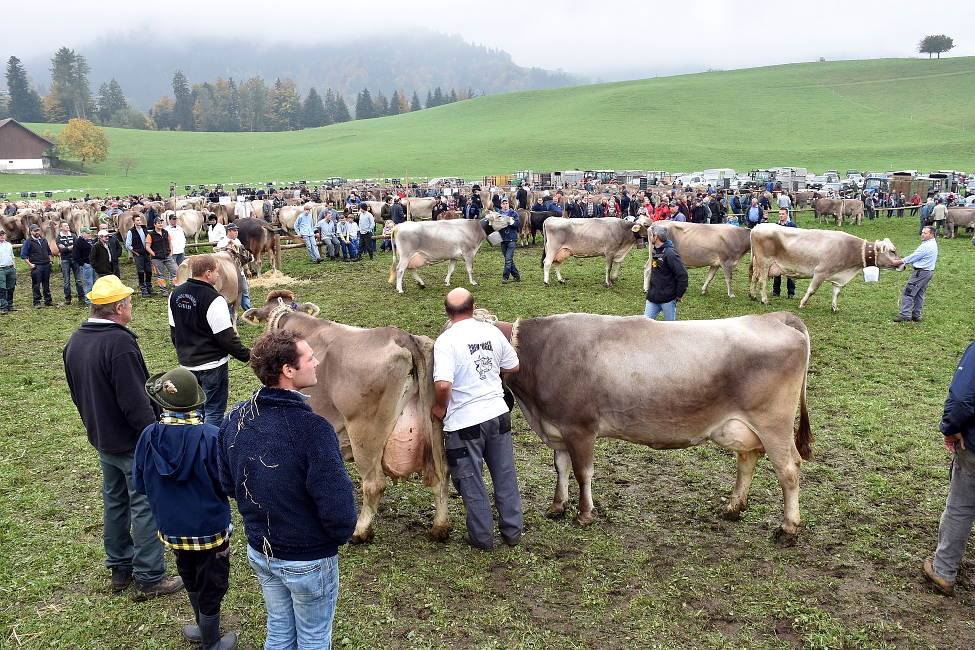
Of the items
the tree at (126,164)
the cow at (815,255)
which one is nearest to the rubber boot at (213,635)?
the cow at (815,255)

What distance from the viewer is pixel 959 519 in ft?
15.3

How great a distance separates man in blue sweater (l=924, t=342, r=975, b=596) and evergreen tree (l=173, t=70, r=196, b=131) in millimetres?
152384

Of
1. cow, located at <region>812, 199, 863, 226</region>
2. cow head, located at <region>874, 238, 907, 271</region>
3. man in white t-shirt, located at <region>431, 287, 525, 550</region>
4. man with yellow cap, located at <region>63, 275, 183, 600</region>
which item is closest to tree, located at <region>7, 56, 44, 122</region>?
cow, located at <region>812, 199, 863, 226</region>

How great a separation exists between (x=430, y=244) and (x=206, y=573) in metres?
12.9

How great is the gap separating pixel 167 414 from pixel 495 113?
112 metres

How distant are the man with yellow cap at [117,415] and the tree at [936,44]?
564ft

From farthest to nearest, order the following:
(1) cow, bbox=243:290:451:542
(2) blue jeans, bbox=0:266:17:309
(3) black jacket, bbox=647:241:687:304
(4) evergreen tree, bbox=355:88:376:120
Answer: (4) evergreen tree, bbox=355:88:376:120 < (2) blue jeans, bbox=0:266:17:309 < (3) black jacket, bbox=647:241:687:304 < (1) cow, bbox=243:290:451:542

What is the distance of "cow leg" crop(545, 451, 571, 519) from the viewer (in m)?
5.88

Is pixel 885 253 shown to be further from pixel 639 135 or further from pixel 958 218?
pixel 639 135

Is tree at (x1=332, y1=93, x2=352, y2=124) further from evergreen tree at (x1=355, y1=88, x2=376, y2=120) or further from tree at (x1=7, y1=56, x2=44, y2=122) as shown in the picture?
tree at (x1=7, y1=56, x2=44, y2=122)

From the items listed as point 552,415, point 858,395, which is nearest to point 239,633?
point 552,415

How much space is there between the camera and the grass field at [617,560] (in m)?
4.32

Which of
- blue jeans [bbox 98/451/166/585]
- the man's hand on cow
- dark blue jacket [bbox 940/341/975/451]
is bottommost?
blue jeans [bbox 98/451/166/585]

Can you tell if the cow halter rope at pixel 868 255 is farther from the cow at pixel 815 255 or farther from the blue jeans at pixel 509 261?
the blue jeans at pixel 509 261
